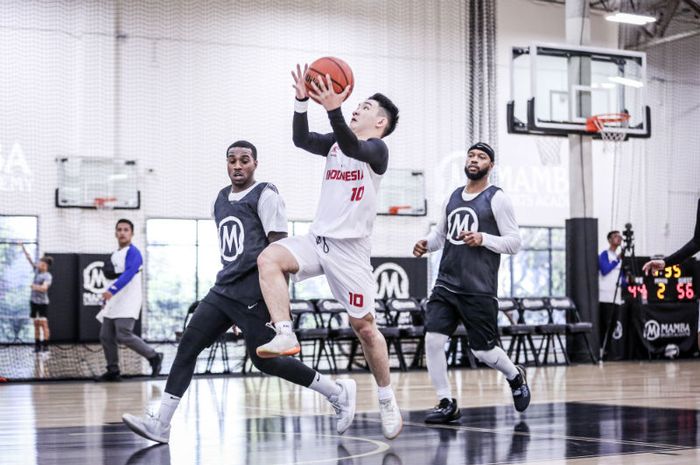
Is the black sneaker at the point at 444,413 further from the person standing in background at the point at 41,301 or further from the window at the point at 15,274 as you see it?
the window at the point at 15,274

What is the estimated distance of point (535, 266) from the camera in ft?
86.8

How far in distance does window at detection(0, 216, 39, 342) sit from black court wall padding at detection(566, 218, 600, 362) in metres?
12.2

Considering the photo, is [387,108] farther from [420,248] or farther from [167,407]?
[167,407]

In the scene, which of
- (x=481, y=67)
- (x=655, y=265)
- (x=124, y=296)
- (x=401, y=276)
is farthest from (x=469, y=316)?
(x=481, y=67)

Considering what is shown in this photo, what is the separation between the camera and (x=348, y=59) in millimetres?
24000

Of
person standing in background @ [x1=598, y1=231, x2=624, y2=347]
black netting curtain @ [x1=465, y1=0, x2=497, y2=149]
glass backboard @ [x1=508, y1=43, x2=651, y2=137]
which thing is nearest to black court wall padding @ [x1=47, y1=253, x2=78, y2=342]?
black netting curtain @ [x1=465, y1=0, x2=497, y2=149]

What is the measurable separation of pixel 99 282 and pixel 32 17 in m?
6.13

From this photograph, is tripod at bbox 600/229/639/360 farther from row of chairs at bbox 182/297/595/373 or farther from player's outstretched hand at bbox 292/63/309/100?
player's outstretched hand at bbox 292/63/309/100

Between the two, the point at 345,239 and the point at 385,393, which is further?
the point at 385,393

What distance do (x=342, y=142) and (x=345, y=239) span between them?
642 mm

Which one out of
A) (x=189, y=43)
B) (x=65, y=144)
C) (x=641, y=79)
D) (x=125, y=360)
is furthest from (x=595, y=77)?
(x=65, y=144)

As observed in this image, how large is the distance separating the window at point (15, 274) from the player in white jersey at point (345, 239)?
58.1 ft

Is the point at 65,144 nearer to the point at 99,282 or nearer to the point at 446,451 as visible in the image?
the point at 99,282

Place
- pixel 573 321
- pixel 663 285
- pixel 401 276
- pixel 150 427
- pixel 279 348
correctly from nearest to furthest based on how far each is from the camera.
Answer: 1. pixel 279 348
2. pixel 150 427
3. pixel 573 321
4. pixel 663 285
5. pixel 401 276
